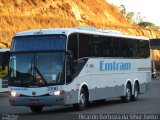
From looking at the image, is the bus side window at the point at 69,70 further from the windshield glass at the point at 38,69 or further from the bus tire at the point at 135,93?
the bus tire at the point at 135,93

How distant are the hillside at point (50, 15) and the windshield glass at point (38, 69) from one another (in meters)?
40.2

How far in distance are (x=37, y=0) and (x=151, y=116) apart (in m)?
57.3

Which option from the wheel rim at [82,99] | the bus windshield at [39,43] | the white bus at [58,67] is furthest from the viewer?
the wheel rim at [82,99]

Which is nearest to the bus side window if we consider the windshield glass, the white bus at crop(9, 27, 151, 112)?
the white bus at crop(9, 27, 151, 112)

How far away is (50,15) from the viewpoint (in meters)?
73.2

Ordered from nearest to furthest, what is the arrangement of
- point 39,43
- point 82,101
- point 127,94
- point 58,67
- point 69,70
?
point 58,67
point 69,70
point 39,43
point 82,101
point 127,94

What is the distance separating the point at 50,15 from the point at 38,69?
52.9 m

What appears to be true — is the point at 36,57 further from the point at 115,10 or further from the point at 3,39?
the point at 115,10

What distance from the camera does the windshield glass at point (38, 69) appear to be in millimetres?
20547

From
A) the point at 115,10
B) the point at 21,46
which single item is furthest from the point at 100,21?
the point at 21,46

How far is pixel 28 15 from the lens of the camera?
232 ft

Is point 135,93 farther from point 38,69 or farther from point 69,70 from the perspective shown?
point 38,69

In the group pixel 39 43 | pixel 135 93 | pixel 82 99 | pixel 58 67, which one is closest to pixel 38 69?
pixel 58 67

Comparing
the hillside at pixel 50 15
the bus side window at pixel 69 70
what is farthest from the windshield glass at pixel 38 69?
the hillside at pixel 50 15
